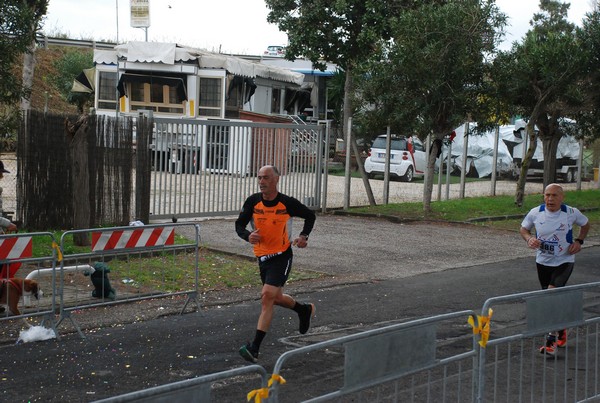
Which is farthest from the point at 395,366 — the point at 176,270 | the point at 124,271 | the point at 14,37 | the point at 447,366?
the point at 14,37

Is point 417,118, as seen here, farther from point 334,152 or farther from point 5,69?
point 334,152

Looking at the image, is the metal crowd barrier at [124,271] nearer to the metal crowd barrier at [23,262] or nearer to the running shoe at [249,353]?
the metal crowd barrier at [23,262]

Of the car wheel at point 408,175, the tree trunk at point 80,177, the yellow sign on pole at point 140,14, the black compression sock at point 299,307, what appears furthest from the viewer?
the car wheel at point 408,175

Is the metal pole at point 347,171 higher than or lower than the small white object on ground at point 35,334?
higher

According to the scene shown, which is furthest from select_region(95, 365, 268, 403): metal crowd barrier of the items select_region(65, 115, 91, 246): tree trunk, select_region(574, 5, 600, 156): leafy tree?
select_region(574, 5, 600, 156): leafy tree

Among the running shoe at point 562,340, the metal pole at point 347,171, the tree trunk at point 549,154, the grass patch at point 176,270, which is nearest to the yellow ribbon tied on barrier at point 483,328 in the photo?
the running shoe at point 562,340

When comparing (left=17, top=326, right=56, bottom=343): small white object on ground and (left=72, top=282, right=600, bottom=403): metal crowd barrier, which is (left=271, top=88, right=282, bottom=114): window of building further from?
(left=72, top=282, right=600, bottom=403): metal crowd barrier

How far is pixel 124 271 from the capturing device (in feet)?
39.0

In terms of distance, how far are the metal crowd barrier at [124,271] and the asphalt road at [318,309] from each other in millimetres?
441

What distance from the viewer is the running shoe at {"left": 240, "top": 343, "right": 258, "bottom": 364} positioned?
8.16 metres

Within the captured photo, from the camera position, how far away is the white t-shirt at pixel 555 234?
950 cm

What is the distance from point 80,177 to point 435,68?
9.06 m

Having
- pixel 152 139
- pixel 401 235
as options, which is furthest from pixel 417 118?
pixel 152 139

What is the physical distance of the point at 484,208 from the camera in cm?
2300
